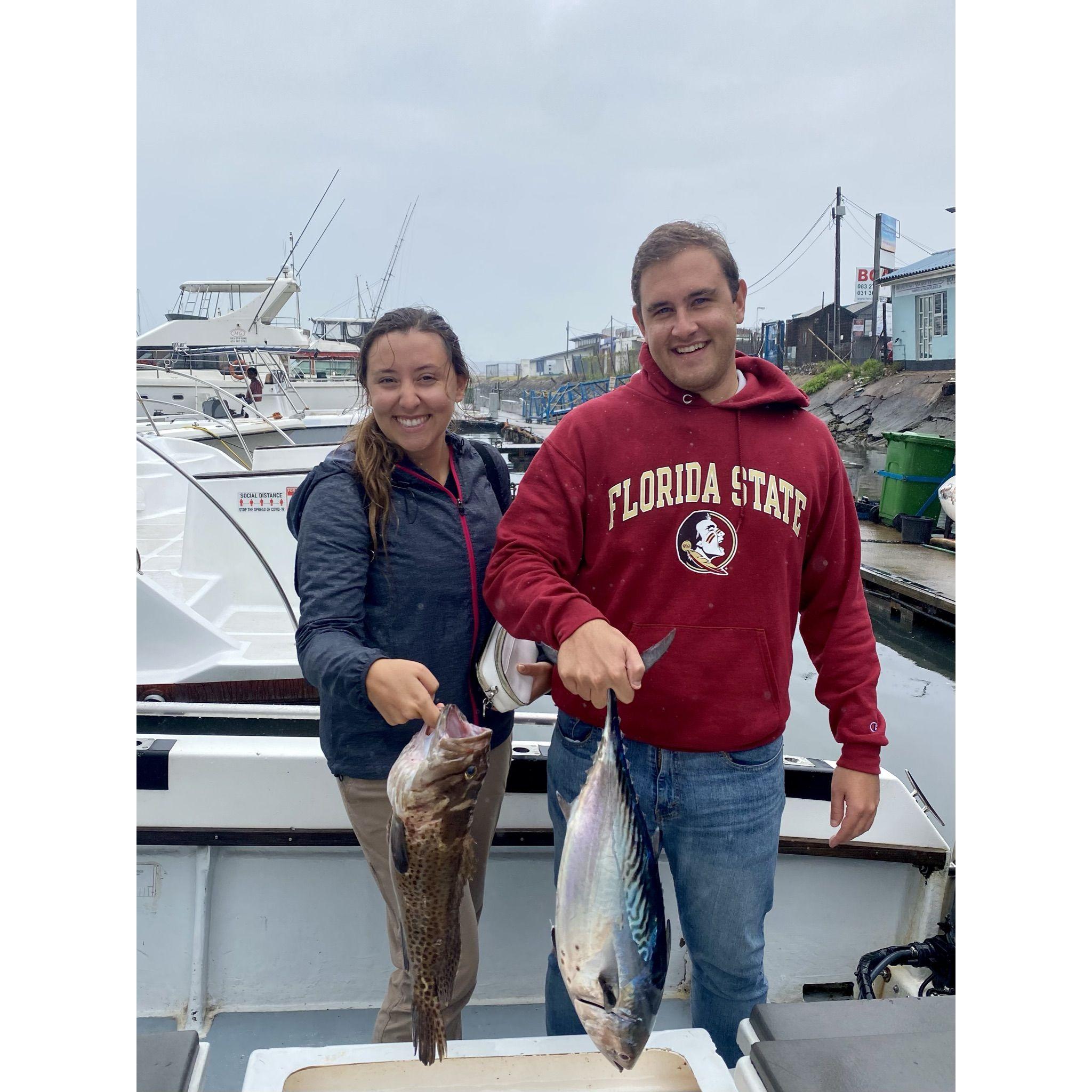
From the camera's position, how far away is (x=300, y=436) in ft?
45.5

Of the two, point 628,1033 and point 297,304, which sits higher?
point 297,304

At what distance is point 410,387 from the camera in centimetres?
175

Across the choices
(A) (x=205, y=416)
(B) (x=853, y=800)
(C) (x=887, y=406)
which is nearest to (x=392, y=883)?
(B) (x=853, y=800)

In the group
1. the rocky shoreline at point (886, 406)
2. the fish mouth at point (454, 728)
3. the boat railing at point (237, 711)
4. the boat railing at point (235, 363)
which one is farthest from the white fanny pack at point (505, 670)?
the rocky shoreline at point (886, 406)

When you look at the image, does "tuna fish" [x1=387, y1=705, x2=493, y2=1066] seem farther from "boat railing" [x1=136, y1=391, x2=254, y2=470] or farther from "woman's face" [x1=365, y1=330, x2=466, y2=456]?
"boat railing" [x1=136, y1=391, x2=254, y2=470]

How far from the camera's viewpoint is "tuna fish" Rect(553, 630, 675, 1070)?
132cm

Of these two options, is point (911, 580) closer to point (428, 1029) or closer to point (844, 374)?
point (428, 1029)

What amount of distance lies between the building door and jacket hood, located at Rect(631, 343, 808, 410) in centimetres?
3091

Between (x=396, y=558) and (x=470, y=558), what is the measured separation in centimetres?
17

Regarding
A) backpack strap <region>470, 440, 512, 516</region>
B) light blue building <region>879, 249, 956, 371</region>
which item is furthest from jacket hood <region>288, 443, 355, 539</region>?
light blue building <region>879, 249, 956, 371</region>
